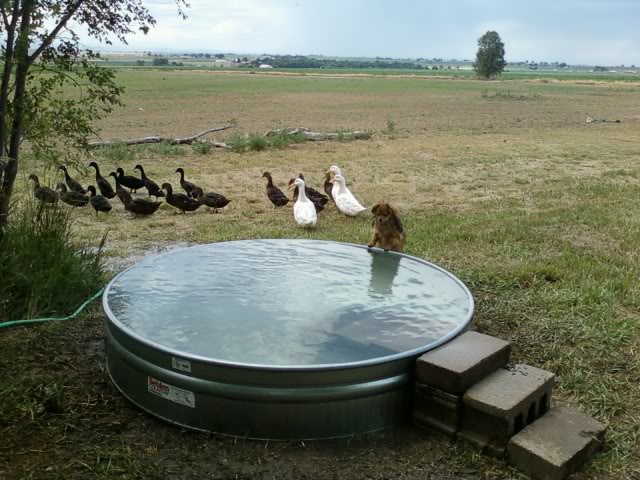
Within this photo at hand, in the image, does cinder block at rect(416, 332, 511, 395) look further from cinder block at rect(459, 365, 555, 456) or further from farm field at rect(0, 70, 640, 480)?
farm field at rect(0, 70, 640, 480)

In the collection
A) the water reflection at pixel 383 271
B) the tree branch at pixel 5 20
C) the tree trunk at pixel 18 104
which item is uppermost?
the tree branch at pixel 5 20

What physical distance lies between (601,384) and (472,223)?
4.53 metres

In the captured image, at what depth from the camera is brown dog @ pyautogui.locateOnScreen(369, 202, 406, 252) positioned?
241 inches

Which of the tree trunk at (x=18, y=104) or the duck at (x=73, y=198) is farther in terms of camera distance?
the duck at (x=73, y=198)

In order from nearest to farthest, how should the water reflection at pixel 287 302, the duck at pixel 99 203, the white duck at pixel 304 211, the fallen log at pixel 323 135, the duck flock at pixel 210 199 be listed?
the water reflection at pixel 287 302 < the white duck at pixel 304 211 < the duck flock at pixel 210 199 < the duck at pixel 99 203 < the fallen log at pixel 323 135

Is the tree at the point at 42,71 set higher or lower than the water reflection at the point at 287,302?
higher

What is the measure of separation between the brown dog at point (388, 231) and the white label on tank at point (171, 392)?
2927mm

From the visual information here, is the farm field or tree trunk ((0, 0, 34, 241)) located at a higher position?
tree trunk ((0, 0, 34, 241))

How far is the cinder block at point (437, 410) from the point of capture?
357 cm

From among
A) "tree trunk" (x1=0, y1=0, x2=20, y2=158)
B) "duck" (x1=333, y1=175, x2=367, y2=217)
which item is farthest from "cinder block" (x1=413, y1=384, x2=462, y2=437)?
"duck" (x1=333, y1=175, x2=367, y2=217)

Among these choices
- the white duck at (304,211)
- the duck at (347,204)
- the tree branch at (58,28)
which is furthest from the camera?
the duck at (347,204)

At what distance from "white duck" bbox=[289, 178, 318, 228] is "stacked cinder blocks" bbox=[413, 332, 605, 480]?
5.00m

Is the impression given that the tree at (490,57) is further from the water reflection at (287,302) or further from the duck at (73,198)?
the water reflection at (287,302)

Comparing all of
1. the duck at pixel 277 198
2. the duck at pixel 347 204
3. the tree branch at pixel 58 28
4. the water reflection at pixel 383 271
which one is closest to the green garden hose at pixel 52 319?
the tree branch at pixel 58 28
